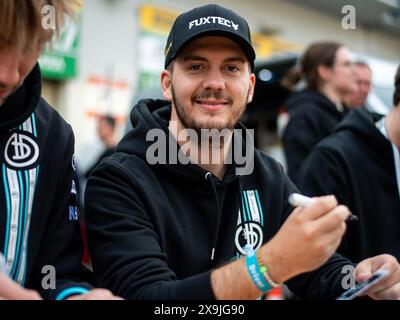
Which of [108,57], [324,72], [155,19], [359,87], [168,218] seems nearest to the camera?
[168,218]

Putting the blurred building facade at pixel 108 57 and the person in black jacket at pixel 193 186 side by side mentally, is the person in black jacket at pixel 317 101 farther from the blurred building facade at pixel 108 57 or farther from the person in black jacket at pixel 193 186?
the blurred building facade at pixel 108 57

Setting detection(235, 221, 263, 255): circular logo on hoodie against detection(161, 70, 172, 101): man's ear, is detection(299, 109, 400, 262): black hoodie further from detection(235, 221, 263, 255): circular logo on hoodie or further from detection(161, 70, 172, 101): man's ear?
detection(161, 70, 172, 101): man's ear

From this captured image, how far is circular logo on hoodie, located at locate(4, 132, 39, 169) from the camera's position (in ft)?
5.08

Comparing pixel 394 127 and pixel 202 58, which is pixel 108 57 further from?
pixel 202 58

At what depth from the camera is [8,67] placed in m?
1.29

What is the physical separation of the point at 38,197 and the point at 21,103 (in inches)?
10.0

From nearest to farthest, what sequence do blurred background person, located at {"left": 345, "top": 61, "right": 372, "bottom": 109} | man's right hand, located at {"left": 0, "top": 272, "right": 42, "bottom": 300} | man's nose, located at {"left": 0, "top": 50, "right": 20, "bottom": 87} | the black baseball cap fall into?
man's right hand, located at {"left": 0, "top": 272, "right": 42, "bottom": 300}
man's nose, located at {"left": 0, "top": 50, "right": 20, "bottom": 87}
the black baseball cap
blurred background person, located at {"left": 345, "top": 61, "right": 372, "bottom": 109}

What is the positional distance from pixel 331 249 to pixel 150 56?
706 cm

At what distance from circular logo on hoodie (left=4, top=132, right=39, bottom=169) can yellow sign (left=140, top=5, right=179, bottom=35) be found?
21.0ft

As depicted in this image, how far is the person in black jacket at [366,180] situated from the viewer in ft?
7.27

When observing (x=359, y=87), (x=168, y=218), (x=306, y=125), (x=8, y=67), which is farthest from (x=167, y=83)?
(x=359, y=87)

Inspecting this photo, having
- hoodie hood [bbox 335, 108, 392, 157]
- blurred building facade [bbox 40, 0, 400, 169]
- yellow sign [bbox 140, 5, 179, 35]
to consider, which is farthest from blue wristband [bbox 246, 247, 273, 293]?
yellow sign [bbox 140, 5, 179, 35]
